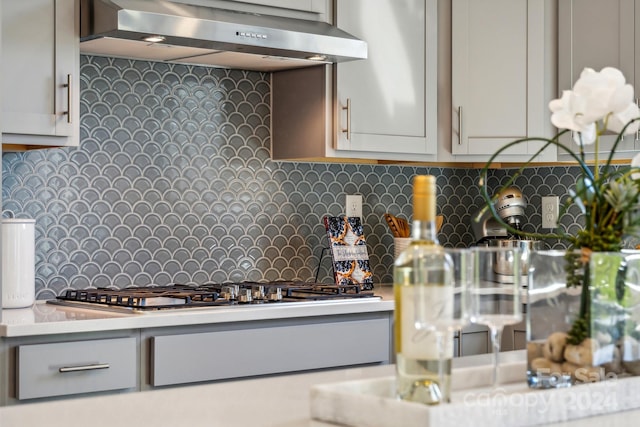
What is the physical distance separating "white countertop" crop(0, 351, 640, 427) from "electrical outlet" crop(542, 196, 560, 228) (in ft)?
9.25

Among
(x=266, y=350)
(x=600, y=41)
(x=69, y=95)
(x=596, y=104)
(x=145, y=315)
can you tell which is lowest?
(x=266, y=350)

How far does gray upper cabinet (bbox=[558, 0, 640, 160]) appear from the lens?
12.5 feet

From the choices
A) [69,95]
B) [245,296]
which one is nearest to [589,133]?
[245,296]

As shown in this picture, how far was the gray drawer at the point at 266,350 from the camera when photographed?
9.28 feet

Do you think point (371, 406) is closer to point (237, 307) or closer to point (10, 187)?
point (237, 307)

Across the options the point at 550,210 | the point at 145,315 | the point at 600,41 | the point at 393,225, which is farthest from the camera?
the point at 550,210

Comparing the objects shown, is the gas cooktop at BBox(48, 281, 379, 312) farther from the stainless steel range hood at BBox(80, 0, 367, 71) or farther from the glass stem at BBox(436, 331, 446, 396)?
the glass stem at BBox(436, 331, 446, 396)

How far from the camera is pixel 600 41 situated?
12.8 ft

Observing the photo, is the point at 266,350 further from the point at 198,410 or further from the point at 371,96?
the point at 198,410

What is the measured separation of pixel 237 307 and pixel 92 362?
0.49 meters

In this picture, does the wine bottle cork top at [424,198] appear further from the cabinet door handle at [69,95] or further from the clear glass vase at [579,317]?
the cabinet door handle at [69,95]

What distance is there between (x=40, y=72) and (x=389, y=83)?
1.38 meters

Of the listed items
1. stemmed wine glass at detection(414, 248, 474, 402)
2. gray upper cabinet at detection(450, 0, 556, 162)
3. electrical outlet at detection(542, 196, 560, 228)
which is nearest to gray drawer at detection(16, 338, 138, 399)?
stemmed wine glass at detection(414, 248, 474, 402)

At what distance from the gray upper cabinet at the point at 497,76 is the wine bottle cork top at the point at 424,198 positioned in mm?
2673
